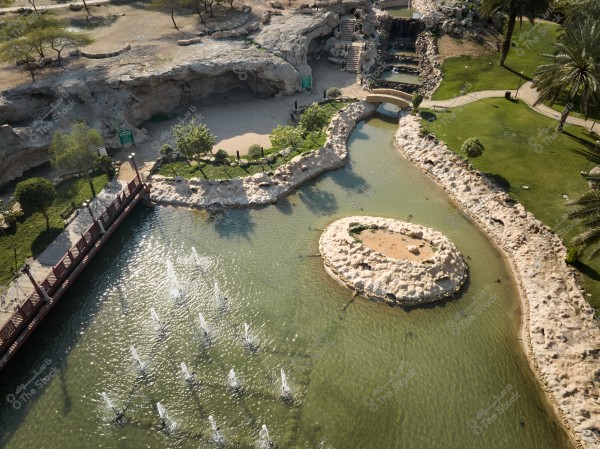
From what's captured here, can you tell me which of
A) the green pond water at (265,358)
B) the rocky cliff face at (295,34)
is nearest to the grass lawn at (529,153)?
the green pond water at (265,358)

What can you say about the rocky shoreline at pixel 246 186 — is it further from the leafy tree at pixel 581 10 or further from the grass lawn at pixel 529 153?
the leafy tree at pixel 581 10

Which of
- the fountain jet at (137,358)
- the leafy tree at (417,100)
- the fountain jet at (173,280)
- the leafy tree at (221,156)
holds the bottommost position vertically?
the fountain jet at (137,358)

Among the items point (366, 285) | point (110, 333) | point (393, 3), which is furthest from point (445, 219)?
Result: point (393, 3)

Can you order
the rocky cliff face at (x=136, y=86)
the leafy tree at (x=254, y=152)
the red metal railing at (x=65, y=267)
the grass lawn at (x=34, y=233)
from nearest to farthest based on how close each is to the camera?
1. the red metal railing at (x=65, y=267)
2. the grass lawn at (x=34, y=233)
3. the rocky cliff face at (x=136, y=86)
4. the leafy tree at (x=254, y=152)

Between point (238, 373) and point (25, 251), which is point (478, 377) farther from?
point (25, 251)

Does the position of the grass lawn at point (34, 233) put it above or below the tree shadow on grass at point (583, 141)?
below

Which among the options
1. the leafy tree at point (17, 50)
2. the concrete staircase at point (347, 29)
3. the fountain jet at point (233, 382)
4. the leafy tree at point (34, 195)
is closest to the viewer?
the fountain jet at point (233, 382)
